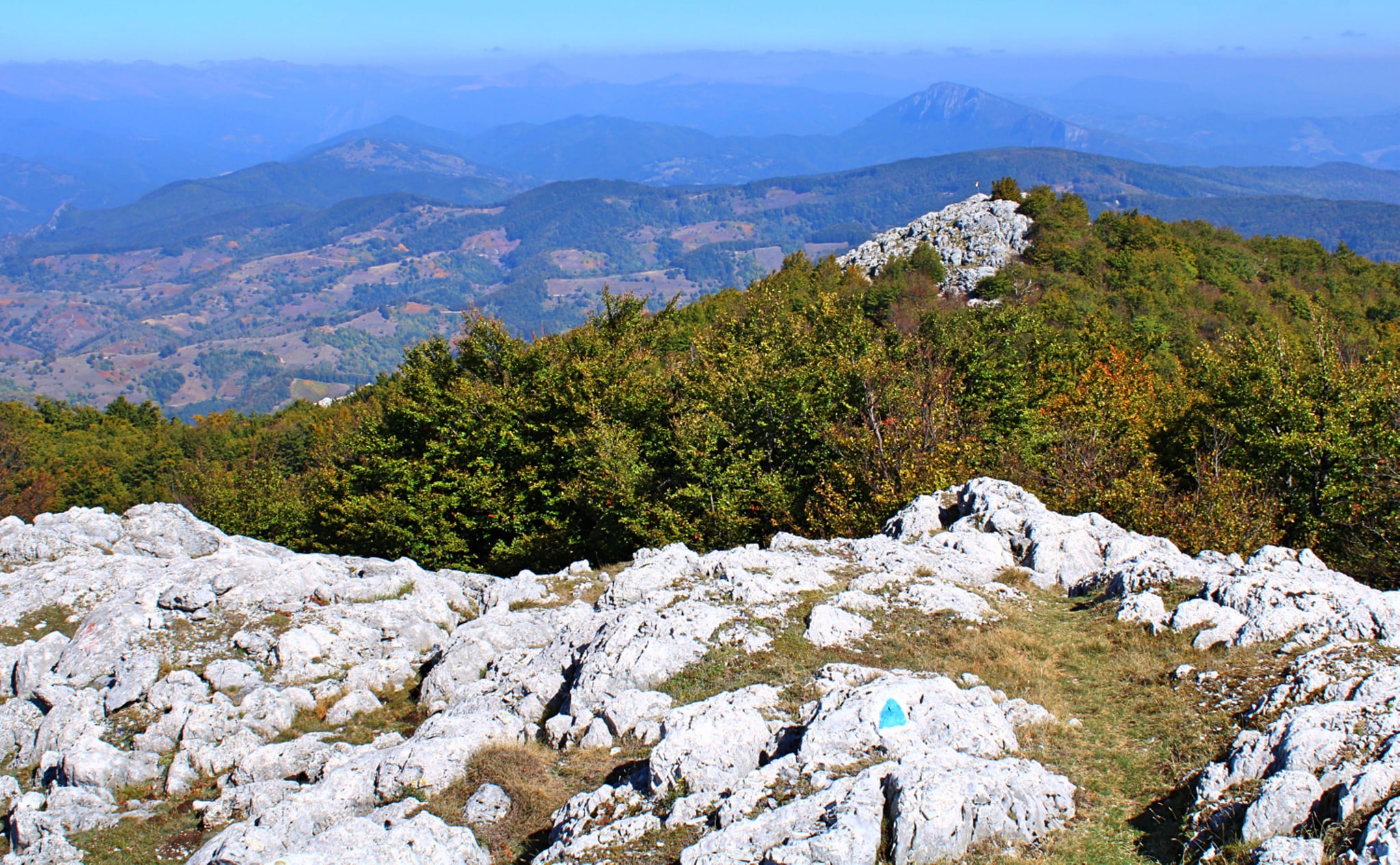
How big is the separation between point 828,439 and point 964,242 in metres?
71.1

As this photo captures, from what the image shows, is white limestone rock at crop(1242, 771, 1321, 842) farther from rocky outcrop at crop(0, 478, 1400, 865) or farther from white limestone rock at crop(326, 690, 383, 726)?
white limestone rock at crop(326, 690, 383, 726)

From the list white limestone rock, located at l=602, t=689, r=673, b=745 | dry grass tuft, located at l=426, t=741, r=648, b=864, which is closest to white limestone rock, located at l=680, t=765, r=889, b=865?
dry grass tuft, located at l=426, t=741, r=648, b=864

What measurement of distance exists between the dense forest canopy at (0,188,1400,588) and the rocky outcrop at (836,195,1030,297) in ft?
95.4

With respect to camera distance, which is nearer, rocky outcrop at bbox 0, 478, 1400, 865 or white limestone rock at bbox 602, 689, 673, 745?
rocky outcrop at bbox 0, 478, 1400, 865

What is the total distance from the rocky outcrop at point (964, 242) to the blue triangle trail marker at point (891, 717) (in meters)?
76.9

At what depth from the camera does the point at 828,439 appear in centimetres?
3538

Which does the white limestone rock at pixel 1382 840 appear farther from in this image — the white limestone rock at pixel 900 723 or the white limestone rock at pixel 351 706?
the white limestone rock at pixel 351 706

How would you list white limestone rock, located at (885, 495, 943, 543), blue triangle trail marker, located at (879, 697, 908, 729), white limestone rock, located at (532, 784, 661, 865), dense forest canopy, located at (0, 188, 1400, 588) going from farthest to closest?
dense forest canopy, located at (0, 188, 1400, 588) → white limestone rock, located at (885, 495, 943, 543) → blue triangle trail marker, located at (879, 697, 908, 729) → white limestone rock, located at (532, 784, 661, 865)

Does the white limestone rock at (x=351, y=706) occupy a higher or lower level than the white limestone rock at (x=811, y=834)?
lower

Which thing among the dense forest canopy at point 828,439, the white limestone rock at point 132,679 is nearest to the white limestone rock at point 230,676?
the white limestone rock at point 132,679

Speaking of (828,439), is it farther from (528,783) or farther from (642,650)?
(528,783)

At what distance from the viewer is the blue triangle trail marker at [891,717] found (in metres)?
14.4

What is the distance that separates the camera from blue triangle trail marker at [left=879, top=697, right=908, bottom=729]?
14391 millimetres

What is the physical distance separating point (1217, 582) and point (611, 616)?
14.1 m
